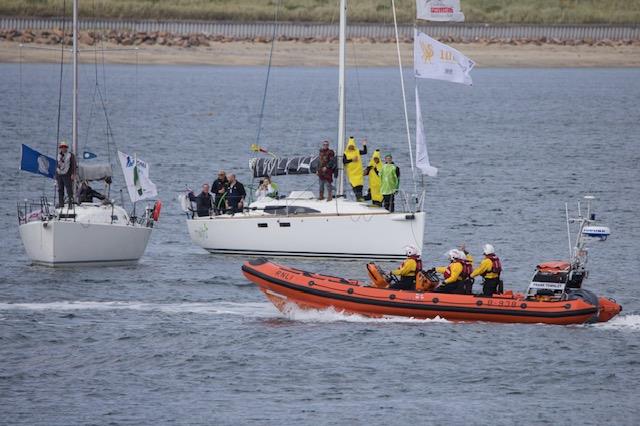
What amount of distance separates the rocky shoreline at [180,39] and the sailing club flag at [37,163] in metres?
74.2

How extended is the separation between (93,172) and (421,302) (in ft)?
34.9

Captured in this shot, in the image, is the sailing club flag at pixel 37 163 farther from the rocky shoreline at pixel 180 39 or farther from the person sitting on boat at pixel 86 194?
the rocky shoreline at pixel 180 39

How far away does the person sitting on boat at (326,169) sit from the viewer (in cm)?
3494

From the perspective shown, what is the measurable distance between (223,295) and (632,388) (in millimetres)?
10308

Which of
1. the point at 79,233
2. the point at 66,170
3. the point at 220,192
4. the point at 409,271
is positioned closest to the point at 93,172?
the point at 66,170

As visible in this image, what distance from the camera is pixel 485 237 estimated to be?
130 feet

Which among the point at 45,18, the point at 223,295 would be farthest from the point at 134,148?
the point at 45,18

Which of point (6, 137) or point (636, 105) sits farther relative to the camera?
point (636, 105)

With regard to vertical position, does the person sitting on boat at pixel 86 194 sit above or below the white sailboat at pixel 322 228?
above

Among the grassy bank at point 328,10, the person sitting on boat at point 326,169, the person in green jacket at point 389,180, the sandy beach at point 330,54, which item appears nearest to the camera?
the person in green jacket at point 389,180

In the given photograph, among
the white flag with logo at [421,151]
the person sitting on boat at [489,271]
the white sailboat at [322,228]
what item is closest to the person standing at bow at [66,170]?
the white sailboat at [322,228]

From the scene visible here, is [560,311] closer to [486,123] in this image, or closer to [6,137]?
[6,137]

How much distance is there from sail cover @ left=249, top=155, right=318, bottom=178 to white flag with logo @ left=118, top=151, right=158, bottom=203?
340 centimetres

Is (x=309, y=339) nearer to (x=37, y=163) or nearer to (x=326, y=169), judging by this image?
(x=326, y=169)
